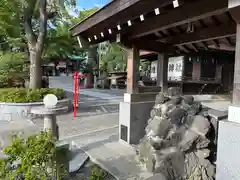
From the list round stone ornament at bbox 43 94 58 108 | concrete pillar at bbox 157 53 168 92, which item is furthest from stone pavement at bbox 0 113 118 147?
concrete pillar at bbox 157 53 168 92

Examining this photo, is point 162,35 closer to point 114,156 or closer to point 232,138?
point 114,156

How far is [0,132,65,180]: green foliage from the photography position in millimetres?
2184

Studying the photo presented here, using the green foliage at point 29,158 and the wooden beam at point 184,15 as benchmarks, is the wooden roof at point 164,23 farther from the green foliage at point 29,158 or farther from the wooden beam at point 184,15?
the green foliage at point 29,158

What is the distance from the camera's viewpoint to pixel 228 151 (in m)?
2.52

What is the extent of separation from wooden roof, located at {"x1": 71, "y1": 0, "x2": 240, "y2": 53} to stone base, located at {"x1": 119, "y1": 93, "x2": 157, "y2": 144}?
1.32m

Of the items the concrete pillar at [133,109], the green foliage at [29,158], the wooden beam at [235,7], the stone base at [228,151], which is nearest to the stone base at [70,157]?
the green foliage at [29,158]

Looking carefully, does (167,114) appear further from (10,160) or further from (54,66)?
(54,66)

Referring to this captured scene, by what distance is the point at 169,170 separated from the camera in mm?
3268

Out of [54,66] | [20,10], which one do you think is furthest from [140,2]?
[54,66]

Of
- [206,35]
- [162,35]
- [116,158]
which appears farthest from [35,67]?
[206,35]

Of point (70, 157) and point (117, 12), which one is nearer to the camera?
point (117, 12)

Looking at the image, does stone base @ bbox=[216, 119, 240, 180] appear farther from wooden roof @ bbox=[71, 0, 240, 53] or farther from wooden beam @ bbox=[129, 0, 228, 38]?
wooden beam @ bbox=[129, 0, 228, 38]

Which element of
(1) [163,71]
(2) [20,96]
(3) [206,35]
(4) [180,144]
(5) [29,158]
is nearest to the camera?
(5) [29,158]

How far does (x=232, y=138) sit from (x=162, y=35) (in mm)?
3420
